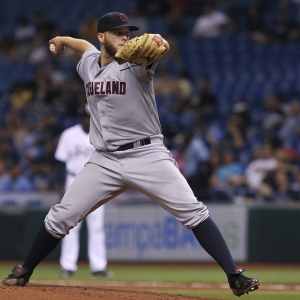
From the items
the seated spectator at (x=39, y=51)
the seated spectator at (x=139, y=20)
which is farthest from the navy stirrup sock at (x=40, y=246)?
the seated spectator at (x=39, y=51)

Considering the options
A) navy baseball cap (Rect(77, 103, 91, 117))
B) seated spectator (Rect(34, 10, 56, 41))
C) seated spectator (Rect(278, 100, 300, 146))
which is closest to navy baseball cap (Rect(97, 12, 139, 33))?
navy baseball cap (Rect(77, 103, 91, 117))

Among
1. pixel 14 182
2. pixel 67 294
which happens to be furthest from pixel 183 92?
pixel 67 294

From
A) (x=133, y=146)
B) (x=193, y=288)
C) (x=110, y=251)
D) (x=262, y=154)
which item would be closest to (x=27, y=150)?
(x=110, y=251)

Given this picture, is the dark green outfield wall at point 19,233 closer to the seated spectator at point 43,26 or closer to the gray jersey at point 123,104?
the seated spectator at point 43,26

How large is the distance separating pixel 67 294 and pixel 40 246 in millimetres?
423

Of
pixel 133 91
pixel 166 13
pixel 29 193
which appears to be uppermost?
pixel 166 13

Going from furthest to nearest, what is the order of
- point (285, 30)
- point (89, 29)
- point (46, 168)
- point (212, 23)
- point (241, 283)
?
point (89, 29) < point (212, 23) < point (285, 30) < point (46, 168) < point (241, 283)

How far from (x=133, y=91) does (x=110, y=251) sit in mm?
6482

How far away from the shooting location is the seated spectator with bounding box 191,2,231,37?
1568 centimetres

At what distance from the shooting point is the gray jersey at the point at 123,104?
5121mm

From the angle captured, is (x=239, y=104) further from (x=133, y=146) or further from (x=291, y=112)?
(x=133, y=146)

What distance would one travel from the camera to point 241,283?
5.00 m

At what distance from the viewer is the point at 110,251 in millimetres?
11297

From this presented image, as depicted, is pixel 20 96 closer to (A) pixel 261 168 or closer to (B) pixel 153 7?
(B) pixel 153 7
